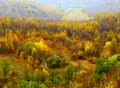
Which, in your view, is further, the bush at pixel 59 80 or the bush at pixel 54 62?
the bush at pixel 54 62

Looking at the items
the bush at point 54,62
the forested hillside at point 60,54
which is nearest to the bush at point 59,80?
the forested hillside at point 60,54

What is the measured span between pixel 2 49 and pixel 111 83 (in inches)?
2652

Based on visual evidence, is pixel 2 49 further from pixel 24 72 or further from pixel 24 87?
pixel 24 87

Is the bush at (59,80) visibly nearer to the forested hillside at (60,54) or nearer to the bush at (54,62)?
the forested hillside at (60,54)

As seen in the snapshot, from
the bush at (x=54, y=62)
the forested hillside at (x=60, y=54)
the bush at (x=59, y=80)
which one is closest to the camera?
the forested hillside at (x=60, y=54)

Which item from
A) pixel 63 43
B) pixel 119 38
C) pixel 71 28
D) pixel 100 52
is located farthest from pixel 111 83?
pixel 71 28

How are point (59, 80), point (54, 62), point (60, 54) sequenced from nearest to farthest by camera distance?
point (59, 80) < point (54, 62) < point (60, 54)

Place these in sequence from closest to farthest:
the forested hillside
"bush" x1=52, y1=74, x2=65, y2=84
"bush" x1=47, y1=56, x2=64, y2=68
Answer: the forested hillside → "bush" x1=52, y1=74, x2=65, y2=84 → "bush" x1=47, y1=56, x2=64, y2=68

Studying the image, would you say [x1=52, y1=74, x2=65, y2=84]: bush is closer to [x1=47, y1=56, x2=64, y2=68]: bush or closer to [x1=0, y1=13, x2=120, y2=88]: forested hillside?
[x1=0, y1=13, x2=120, y2=88]: forested hillside

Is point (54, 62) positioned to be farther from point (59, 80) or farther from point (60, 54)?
point (59, 80)

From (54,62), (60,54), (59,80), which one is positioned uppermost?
(59,80)

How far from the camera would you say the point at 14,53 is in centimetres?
12069

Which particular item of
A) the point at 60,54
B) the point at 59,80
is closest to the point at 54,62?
the point at 60,54

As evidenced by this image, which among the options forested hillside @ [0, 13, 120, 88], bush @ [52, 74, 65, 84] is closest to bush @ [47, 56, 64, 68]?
forested hillside @ [0, 13, 120, 88]
